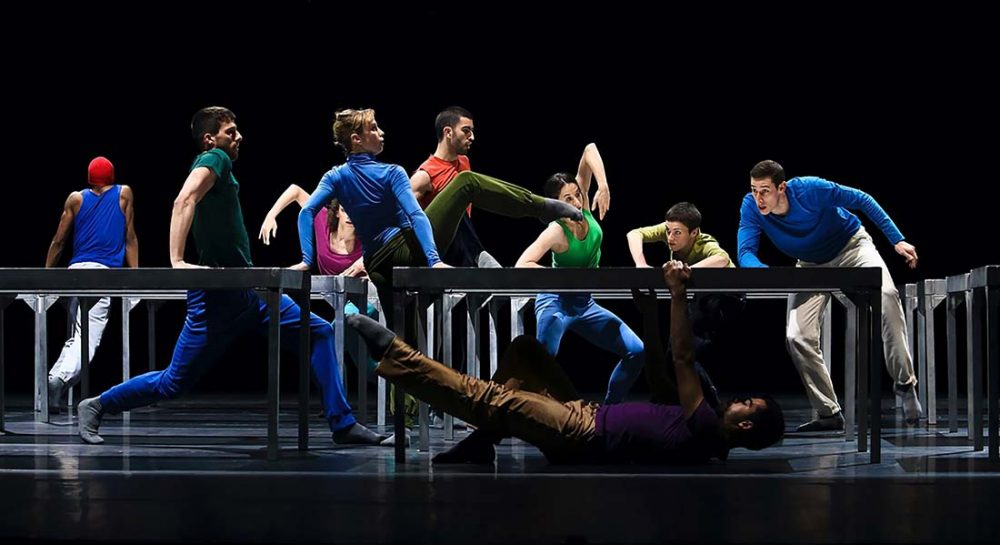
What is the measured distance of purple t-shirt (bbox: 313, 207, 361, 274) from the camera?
7125 millimetres

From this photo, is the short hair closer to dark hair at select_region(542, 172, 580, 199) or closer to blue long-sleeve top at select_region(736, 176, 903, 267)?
dark hair at select_region(542, 172, 580, 199)

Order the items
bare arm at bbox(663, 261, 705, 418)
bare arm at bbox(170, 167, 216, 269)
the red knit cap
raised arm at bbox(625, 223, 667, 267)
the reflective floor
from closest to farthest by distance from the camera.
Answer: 1. the reflective floor
2. bare arm at bbox(663, 261, 705, 418)
3. bare arm at bbox(170, 167, 216, 269)
4. raised arm at bbox(625, 223, 667, 267)
5. the red knit cap

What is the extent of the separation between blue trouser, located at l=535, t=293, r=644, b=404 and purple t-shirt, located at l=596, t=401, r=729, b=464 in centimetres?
153

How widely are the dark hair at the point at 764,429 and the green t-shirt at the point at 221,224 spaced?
6.30ft

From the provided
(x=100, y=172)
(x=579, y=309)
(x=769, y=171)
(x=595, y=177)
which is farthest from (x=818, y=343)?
(x=100, y=172)

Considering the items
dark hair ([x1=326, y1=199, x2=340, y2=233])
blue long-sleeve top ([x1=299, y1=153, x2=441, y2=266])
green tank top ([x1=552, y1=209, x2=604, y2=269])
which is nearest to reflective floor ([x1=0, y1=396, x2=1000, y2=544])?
blue long-sleeve top ([x1=299, y1=153, x2=441, y2=266])

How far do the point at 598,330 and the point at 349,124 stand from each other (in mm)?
1408

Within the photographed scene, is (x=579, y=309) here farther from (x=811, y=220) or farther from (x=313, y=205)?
Answer: (x=313, y=205)

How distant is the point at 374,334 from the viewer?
4199mm

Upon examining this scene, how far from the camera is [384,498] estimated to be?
355cm

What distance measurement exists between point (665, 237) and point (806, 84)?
2.85 m

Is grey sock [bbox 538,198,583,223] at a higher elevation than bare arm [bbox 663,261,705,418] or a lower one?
higher

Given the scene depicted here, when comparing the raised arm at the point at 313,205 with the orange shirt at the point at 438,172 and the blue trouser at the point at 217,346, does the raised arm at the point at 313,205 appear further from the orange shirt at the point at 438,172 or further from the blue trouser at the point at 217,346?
the orange shirt at the point at 438,172

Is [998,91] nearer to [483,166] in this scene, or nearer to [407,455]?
[483,166]
